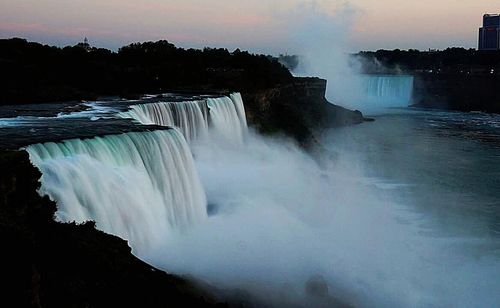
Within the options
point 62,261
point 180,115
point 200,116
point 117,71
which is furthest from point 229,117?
point 62,261

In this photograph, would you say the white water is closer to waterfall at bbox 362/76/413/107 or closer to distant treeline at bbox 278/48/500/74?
waterfall at bbox 362/76/413/107

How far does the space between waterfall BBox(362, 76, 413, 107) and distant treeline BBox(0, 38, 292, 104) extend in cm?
3101

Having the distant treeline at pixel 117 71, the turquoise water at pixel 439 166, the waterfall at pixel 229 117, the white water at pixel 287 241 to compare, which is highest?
the distant treeline at pixel 117 71

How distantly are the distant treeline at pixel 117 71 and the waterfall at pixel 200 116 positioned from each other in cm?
425

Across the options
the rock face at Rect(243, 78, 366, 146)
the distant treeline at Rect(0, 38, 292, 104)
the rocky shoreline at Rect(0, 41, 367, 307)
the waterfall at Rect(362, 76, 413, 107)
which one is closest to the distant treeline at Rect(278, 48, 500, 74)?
the waterfall at Rect(362, 76, 413, 107)

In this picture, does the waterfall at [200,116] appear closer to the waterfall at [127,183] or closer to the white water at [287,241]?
the white water at [287,241]

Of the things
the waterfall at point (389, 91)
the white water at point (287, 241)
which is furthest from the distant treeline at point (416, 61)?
the white water at point (287, 241)

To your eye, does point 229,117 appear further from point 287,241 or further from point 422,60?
point 422,60

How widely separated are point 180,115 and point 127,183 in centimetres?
950

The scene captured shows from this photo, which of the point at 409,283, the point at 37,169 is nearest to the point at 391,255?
the point at 409,283

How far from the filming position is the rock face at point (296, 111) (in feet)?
96.2

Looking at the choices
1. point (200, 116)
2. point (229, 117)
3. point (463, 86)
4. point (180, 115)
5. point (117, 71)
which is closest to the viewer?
point (180, 115)

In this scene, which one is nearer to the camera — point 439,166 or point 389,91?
point 439,166

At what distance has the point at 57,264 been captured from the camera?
5645 mm
